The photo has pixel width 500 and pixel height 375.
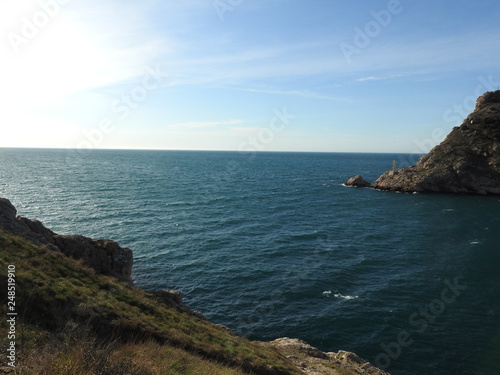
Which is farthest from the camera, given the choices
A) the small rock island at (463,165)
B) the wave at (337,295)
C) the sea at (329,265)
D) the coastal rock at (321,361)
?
the small rock island at (463,165)

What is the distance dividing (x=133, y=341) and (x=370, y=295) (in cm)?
2602

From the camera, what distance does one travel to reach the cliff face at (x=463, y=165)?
90.3m

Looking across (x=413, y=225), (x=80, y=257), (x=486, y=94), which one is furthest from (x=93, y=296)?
(x=486, y=94)

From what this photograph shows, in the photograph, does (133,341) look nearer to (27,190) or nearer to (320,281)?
(320,281)

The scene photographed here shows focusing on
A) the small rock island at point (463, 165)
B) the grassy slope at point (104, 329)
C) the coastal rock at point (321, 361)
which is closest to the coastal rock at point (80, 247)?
the grassy slope at point (104, 329)

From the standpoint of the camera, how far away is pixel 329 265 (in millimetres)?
40219

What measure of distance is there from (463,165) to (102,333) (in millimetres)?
107204

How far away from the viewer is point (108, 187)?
93500 millimetres

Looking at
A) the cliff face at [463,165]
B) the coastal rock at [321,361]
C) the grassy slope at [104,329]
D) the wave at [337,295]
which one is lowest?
the wave at [337,295]

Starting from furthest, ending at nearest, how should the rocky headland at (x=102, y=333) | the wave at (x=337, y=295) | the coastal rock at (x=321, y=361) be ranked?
the wave at (x=337, y=295)
the coastal rock at (x=321, y=361)
the rocky headland at (x=102, y=333)

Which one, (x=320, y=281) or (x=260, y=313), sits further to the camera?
(x=320, y=281)

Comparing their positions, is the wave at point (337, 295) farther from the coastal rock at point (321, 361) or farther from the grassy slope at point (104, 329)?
the grassy slope at point (104, 329)

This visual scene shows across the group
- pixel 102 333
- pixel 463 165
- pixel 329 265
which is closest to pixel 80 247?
pixel 102 333

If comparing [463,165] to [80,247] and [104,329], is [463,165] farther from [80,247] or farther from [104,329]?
[104,329]
